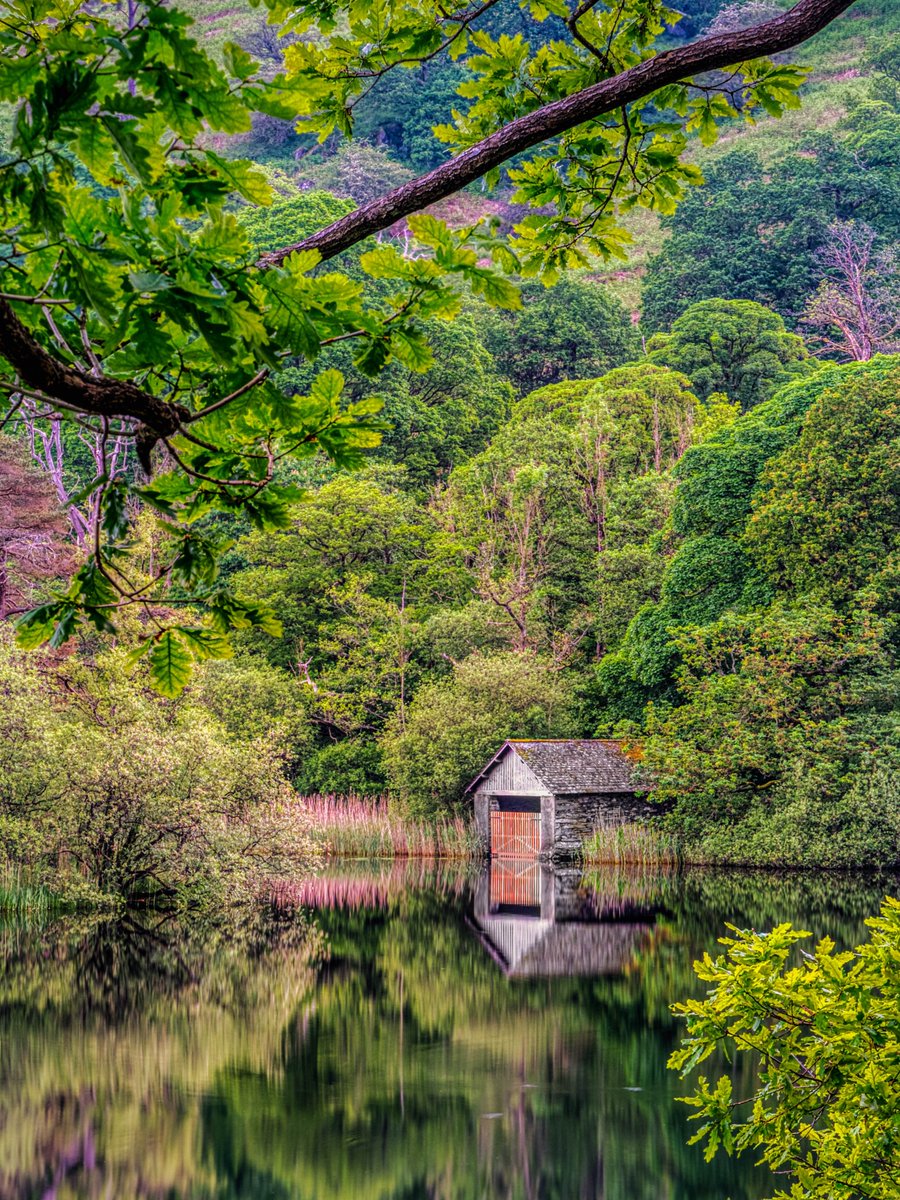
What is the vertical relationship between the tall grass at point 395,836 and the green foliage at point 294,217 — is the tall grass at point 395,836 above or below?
below

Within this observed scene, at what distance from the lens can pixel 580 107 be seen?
9.70 ft

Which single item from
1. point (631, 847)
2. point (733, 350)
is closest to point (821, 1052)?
point (631, 847)

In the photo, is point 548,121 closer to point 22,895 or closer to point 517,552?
point 22,895

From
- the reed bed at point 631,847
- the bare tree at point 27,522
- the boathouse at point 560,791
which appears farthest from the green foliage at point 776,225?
the bare tree at point 27,522

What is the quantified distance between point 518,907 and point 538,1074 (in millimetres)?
10623

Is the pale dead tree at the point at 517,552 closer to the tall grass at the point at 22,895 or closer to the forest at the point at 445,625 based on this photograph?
the forest at the point at 445,625

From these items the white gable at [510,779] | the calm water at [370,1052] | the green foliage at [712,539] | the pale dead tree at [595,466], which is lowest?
the calm water at [370,1052]

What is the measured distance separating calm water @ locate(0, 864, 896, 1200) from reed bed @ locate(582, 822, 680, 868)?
14.4 ft

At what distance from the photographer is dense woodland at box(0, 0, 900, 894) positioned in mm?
20734

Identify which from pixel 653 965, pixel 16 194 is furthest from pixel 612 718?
pixel 16 194

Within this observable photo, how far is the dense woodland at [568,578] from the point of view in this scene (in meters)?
20.7

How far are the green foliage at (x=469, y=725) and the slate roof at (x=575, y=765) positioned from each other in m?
1.47

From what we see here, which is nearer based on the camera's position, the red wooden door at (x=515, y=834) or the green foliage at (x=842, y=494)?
the green foliage at (x=842, y=494)

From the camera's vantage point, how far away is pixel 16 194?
2105mm
